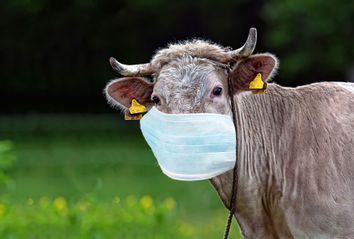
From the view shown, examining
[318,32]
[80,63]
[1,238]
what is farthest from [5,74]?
[1,238]

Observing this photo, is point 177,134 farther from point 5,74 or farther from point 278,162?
point 5,74

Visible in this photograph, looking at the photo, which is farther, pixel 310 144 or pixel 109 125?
pixel 109 125

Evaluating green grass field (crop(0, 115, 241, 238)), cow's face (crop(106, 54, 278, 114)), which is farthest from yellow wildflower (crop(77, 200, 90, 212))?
cow's face (crop(106, 54, 278, 114))

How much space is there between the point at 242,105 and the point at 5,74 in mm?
19990

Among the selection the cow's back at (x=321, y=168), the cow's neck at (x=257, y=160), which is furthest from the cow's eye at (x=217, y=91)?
the cow's back at (x=321, y=168)

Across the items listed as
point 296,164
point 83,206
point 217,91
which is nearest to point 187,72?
point 217,91

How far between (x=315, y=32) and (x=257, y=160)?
76.9ft

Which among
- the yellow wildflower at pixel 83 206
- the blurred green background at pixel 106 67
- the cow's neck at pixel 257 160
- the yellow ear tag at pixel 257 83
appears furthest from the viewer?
the blurred green background at pixel 106 67

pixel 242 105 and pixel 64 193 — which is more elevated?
pixel 242 105

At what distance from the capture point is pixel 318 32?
96.9 feet

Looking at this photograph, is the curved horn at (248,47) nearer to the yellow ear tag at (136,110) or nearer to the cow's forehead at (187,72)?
the cow's forehead at (187,72)

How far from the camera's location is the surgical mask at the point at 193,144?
6328mm

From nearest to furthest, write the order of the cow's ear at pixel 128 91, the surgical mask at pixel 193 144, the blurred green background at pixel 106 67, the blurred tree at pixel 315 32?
the surgical mask at pixel 193 144 → the cow's ear at pixel 128 91 → the blurred green background at pixel 106 67 → the blurred tree at pixel 315 32

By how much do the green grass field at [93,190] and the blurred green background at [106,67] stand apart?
7cm
